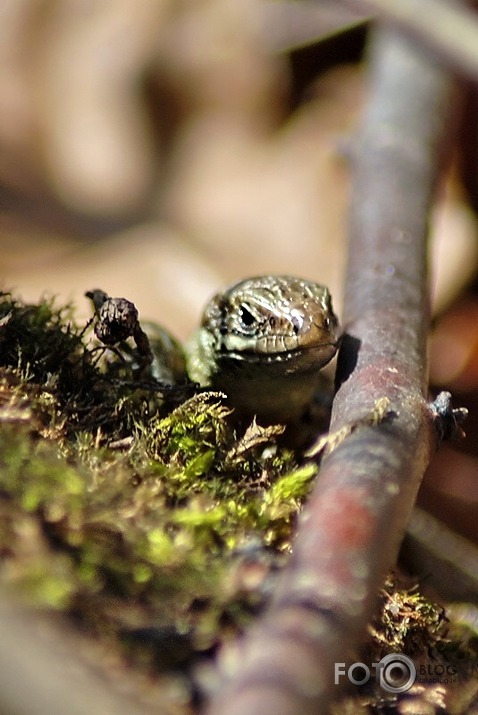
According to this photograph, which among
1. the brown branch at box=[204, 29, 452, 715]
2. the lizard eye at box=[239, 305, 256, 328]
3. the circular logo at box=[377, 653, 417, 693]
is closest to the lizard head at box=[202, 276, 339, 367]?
the lizard eye at box=[239, 305, 256, 328]

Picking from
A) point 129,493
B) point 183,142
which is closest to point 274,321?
point 129,493

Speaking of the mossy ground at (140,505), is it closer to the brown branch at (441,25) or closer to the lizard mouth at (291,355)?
the lizard mouth at (291,355)

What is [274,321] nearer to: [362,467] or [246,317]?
[246,317]

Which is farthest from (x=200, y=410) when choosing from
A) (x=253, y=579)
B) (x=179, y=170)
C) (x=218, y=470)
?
(x=179, y=170)

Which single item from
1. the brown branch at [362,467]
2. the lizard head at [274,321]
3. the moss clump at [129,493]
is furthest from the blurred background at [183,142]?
the moss clump at [129,493]

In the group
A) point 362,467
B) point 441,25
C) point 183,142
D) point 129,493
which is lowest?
point 183,142
